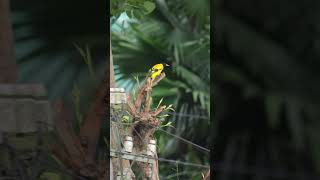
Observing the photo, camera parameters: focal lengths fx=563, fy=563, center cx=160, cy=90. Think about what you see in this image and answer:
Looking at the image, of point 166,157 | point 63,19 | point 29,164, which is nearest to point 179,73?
point 166,157

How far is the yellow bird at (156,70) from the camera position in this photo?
404 centimetres

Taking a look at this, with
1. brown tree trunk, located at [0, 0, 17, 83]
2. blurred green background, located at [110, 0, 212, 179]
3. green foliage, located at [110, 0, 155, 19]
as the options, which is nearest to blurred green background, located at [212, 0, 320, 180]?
blurred green background, located at [110, 0, 212, 179]

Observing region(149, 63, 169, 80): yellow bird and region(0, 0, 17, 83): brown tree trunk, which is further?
region(0, 0, 17, 83): brown tree trunk

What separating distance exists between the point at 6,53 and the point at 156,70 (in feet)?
3.84

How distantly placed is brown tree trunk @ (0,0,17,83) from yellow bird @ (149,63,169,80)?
1.07 meters

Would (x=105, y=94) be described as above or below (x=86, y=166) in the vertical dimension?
above

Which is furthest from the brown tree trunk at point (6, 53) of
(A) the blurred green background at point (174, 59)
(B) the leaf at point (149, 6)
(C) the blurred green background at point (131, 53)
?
(B) the leaf at point (149, 6)

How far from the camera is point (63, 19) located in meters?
4.23

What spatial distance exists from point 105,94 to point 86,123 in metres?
0.26

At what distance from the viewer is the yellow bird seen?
404cm

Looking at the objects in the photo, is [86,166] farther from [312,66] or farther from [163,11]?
[312,66]

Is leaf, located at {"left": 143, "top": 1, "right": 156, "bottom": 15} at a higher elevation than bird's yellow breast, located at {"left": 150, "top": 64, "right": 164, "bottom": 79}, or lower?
higher

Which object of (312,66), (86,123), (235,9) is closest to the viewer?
(312,66)

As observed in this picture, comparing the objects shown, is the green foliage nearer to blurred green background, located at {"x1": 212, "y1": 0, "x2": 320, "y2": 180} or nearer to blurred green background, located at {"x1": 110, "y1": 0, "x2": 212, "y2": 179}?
blurred green background, located at {"x1": 110, "y1": 0, "x2": 212, "y2": 179}
